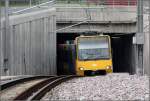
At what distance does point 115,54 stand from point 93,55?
2177 cm

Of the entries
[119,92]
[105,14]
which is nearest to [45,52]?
[105,14]

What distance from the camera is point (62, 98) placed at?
55.0 ft

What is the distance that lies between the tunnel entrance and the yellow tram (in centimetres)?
127

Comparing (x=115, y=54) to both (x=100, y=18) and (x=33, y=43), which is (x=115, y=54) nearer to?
(x=100, y=18)

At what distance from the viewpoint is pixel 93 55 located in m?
38.3

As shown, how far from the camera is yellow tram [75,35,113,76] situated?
38.0 m

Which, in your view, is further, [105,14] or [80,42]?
[105,14]

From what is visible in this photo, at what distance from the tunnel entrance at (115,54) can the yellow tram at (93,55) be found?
127 centimetres

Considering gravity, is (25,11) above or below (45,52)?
above

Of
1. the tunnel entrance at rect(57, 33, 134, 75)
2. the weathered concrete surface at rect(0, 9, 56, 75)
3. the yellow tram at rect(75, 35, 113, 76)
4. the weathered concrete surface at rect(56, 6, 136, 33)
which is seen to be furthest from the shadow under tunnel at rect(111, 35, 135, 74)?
A: the yellow tram at rect(75, 35, 113, 76)

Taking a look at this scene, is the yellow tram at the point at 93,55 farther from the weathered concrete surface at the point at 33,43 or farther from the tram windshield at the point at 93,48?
the weathered concrete surface at the point at 33,43

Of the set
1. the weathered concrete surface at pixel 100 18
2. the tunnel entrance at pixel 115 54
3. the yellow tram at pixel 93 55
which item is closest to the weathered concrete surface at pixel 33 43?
the tunnel entrance at pixel 115 54

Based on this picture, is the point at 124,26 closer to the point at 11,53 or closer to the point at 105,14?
the point at 105,14

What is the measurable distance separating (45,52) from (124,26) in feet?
26.7
